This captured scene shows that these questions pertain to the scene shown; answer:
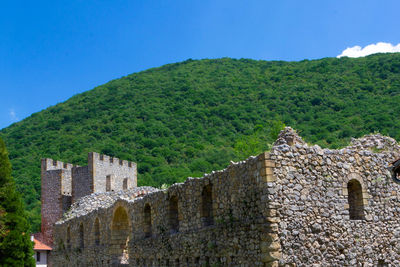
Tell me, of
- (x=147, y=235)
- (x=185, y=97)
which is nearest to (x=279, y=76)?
(x=185, y=97)

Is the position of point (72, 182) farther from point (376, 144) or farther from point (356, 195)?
point (356, 195)

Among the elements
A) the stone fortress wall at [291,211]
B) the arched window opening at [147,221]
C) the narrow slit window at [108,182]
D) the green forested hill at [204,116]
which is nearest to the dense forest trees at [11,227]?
the arched window opening at [147,221]

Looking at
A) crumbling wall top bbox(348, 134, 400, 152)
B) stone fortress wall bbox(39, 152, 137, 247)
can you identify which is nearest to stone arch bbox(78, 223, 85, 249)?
stone fortress wall bbox(39, 152, 137, 247)

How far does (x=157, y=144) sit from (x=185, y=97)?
17646mm

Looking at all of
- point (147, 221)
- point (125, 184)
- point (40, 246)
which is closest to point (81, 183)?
point (125, 184)

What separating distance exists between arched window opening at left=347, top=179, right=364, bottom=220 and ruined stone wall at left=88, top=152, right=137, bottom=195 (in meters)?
23.8

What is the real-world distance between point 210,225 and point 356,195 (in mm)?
4678

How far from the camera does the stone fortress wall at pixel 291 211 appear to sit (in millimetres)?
12656

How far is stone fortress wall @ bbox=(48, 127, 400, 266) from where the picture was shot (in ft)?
41.5

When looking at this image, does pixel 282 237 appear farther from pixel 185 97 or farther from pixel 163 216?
pixel 185 97

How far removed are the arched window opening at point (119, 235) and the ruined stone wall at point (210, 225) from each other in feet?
0.16

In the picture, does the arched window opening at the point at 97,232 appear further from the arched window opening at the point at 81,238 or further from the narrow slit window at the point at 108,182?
the narrow slit window at the point at 108,182

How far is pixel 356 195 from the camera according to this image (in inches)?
578

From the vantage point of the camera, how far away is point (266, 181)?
12.5 meters
